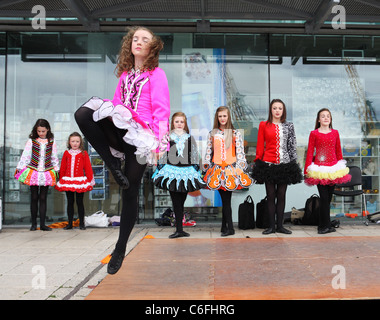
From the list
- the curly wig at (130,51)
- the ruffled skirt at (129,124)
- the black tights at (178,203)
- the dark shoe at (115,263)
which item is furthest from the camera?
the black tights at (178,203)

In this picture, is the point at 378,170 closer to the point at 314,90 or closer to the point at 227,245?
the point at 314,90

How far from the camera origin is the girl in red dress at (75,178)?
21.4 ft

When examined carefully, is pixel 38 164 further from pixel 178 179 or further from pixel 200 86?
pixel 200 86

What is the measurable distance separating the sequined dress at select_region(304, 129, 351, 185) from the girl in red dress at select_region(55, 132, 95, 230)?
365 centimetres

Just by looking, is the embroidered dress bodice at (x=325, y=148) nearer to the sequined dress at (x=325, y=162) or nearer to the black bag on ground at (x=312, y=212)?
the sequined dress at (x=325, y=162)

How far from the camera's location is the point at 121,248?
2818mm

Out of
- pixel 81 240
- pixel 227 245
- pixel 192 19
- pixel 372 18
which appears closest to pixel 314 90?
pixel 372 18

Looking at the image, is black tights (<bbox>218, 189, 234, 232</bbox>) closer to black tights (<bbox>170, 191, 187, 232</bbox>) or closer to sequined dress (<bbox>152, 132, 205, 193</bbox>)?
sequined dress (<bbox>152, 132, 205, 193</bbox>)

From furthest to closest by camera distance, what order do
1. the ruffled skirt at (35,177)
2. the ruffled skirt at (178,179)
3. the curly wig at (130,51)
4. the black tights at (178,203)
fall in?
the ruffled skirt at (35,177), the black tights at (178,203), the ruffled skirt at (178,179), the curly wig at (130,51)

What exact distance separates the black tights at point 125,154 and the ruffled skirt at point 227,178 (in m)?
3.00

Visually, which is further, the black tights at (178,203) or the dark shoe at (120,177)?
the black tights at (178,203)

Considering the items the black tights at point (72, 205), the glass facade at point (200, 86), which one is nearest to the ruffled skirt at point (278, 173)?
the glass facade at point (200, 86)

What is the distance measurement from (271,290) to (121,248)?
1146mm

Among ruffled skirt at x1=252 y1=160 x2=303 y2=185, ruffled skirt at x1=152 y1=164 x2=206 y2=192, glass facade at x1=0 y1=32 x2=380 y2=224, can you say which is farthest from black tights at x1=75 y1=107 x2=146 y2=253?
glass facade at x1=0 y1=32 x2=380 y2=224
